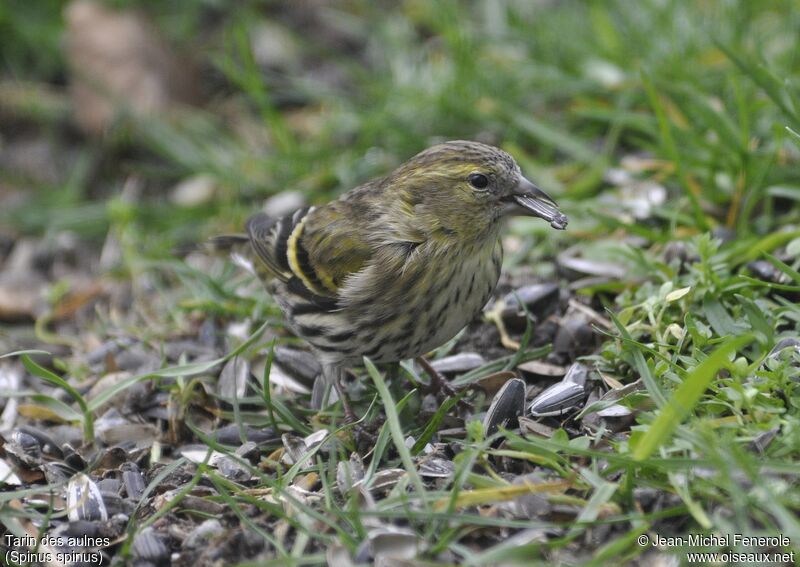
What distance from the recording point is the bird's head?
10.6 feet

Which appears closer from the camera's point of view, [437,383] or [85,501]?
[85,501]

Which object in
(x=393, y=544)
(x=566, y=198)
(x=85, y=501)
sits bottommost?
(x=85, y=501)

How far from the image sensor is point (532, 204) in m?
3.24

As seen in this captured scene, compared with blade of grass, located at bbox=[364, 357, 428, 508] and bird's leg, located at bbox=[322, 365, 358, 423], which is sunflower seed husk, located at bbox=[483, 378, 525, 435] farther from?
bird's leg, located at bbox=[322, 365, 358, 423]

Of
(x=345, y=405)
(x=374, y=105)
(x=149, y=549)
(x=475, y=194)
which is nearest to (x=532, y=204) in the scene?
(x=475, y=194)

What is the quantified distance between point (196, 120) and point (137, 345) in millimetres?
2316

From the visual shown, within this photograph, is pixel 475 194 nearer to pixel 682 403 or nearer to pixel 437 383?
pixel 437 383

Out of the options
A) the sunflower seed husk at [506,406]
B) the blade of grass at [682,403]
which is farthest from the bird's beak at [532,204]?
the blade of grass at [682,403]

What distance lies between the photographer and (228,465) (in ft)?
10.3

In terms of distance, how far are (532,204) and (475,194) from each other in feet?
0.62

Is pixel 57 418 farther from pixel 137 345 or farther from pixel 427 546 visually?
pixel 427 546

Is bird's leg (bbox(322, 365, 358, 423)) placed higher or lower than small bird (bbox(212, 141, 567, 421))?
lower

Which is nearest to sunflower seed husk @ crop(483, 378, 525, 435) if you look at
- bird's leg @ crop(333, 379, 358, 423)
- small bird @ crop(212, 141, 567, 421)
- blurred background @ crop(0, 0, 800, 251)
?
small bird @ crop(212, 141, 567, 421)

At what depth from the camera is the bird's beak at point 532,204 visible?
3209mm
